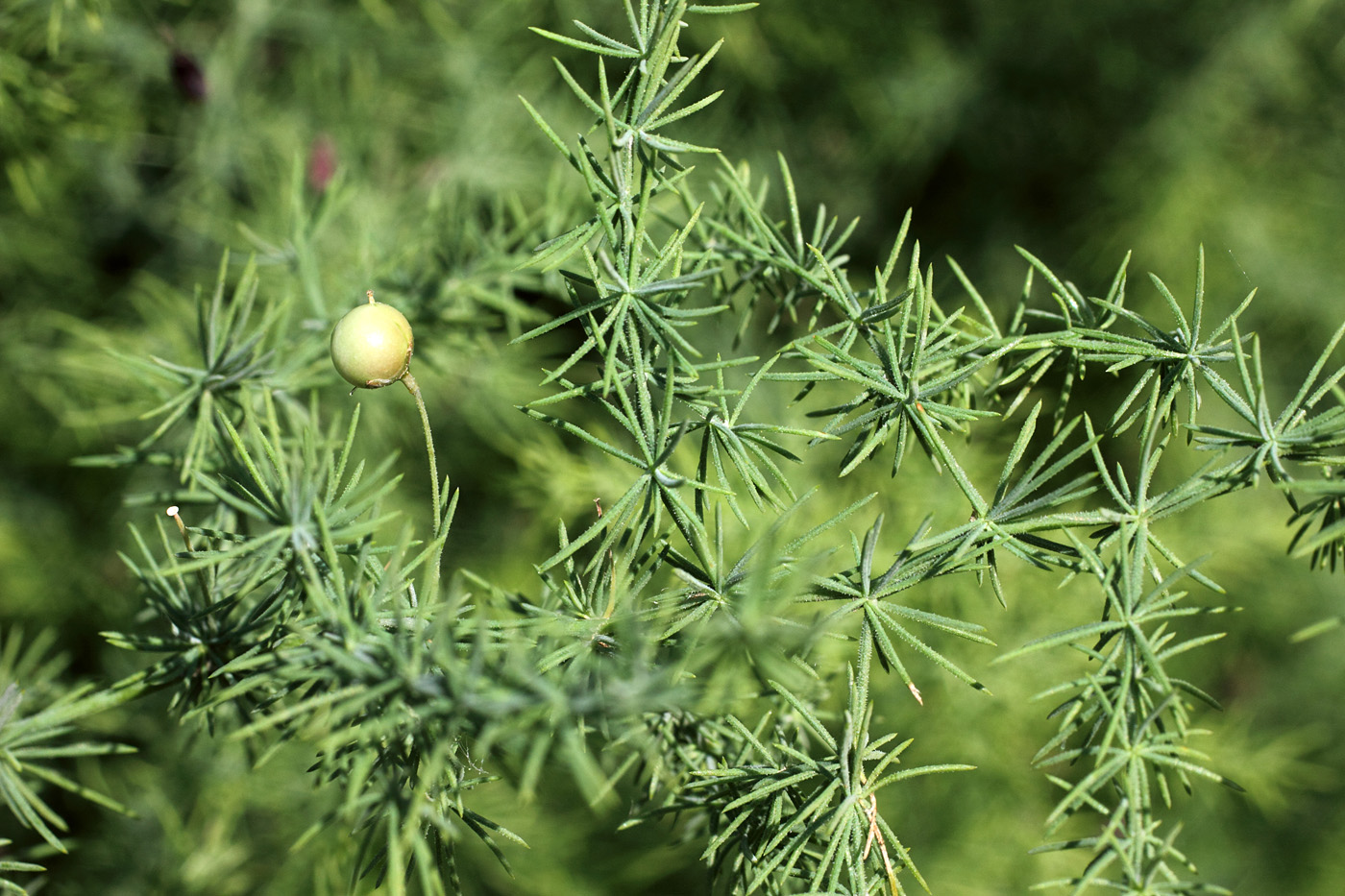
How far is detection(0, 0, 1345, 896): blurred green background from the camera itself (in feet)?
1.88

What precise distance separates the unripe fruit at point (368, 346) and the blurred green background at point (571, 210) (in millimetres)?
158

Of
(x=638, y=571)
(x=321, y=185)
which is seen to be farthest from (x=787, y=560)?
(x=321, y=185)

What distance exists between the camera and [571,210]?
0.37 metres

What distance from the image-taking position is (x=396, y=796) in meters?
0.18

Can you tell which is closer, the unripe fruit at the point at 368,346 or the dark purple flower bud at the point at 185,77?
the unripe fruit at the point at 368,346

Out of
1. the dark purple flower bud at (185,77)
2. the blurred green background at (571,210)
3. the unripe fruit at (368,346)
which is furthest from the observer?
the blurred green background at (571,210)

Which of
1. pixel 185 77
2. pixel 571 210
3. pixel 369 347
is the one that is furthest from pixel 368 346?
pixel 185 77

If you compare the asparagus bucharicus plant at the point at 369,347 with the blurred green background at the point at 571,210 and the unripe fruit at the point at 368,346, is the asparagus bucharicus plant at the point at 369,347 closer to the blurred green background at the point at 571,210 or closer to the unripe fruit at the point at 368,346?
the unripe fruit at the point at 368,346

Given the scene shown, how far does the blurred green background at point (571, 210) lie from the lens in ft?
1.88

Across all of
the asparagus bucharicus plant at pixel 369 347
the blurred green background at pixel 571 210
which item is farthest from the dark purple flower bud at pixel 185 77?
the asparagus bucharicus plant at pixel 369 347

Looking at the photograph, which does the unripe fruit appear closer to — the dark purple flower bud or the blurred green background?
the blurred green background

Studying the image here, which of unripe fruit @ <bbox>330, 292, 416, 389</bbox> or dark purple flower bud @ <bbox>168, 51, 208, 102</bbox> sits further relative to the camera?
dark purple flower bud @ <bbox>168, 51, 208, 102</bbox>

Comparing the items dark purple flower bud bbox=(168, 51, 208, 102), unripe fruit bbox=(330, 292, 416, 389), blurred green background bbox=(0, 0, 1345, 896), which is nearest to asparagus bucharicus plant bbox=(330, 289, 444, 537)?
unripe fruit bbox=(330, 292, 416, 389)

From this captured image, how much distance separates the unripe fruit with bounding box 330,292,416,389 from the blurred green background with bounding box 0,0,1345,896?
16cm
